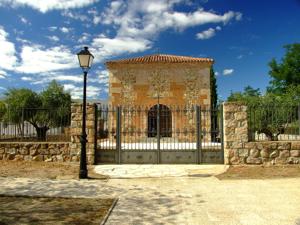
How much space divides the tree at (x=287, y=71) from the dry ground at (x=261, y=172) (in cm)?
2985

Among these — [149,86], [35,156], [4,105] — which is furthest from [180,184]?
[4,105]

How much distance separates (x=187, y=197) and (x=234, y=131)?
15.3 feet

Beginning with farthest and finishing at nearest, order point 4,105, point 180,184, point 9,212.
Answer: point 4,105, point 180,184, point 9,212

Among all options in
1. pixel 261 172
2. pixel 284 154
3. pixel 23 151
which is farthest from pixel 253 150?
pixel 23 151

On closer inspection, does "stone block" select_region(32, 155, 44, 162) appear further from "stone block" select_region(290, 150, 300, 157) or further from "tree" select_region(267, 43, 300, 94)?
"tree" select_region(267, 43, 300, 94)

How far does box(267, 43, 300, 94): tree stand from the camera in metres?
35.8

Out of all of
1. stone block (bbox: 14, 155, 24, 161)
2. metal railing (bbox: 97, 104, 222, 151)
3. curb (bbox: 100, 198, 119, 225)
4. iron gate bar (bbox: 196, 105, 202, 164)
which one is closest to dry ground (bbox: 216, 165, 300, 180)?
iron gate bar (bbox: 196, 105, 202, 164)

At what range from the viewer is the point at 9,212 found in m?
4.68

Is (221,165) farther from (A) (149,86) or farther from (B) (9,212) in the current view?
(A) (149,86)

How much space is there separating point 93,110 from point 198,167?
13.8 feet

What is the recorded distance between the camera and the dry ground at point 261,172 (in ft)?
26.3

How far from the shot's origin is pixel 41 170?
8.91 m

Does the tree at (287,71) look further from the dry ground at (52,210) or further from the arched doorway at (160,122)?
the dry ground at (52,210)

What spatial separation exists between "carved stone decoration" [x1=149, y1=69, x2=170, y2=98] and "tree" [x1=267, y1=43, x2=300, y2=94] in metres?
22.7
